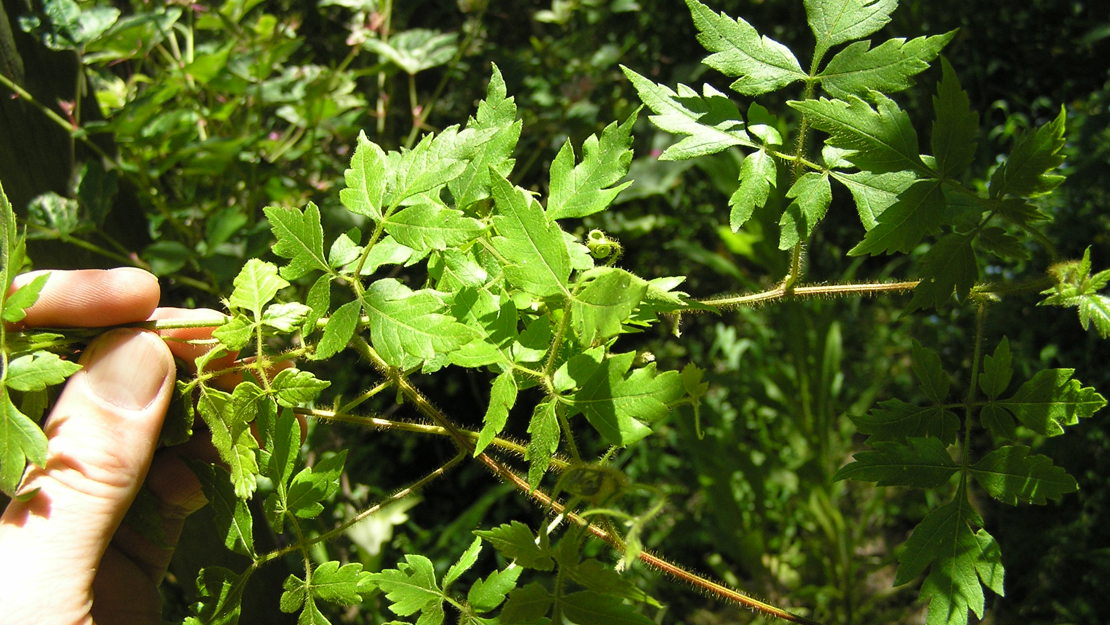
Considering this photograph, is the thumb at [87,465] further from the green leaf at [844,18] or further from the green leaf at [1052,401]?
the green leaf at [1052,401]

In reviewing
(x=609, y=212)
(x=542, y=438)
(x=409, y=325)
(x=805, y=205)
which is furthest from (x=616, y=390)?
(x=609, y=212)

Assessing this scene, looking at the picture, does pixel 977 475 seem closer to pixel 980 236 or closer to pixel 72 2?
pixel 980 236

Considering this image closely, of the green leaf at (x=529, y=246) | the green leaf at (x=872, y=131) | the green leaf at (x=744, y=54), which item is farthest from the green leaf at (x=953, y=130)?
the green leaf at (x=529, y=246)

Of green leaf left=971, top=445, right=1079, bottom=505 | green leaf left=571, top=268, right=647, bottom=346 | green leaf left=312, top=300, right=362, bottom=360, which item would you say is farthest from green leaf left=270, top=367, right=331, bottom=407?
green leaf left=971, top=445, right=1079, bottom=505

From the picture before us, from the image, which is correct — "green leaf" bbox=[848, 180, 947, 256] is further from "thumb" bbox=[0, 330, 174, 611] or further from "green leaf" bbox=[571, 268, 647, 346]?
"thumb" bbox=[0, 330, 174, 611]

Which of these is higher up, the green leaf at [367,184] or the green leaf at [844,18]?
the green leaf at [844,18]

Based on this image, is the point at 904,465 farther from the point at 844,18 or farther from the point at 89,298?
the point at 89,298
